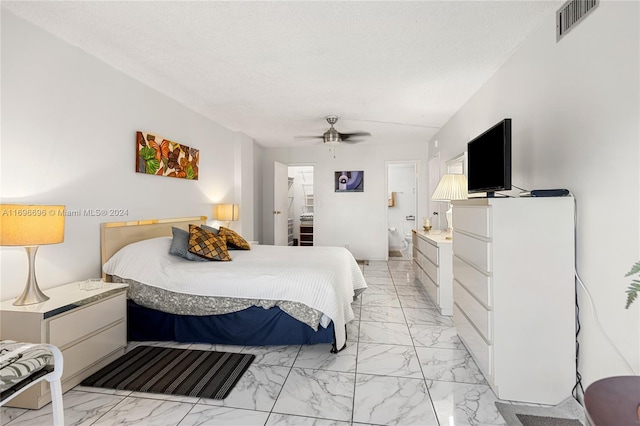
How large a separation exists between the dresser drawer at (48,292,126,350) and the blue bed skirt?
1.02ft

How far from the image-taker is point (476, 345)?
2086mm

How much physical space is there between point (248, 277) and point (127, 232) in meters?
1.41

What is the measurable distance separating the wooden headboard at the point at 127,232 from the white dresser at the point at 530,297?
3.04 m

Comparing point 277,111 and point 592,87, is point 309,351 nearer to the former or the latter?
point 592,87

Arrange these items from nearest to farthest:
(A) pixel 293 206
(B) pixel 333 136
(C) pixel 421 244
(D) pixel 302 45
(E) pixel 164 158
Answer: (D) pixel 302 45
(E) pixel 164 158
(C) pixel 421 244
(B) pixel 333 136
(A) pixel 293 206

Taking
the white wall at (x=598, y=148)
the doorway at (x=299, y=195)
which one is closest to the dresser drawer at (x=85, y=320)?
the white wall at (x=598, y=148)

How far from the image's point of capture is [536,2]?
1.89m

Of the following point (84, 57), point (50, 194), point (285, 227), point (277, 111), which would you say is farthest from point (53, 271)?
point (285, 227)

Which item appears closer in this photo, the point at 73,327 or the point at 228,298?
the point at 73,327

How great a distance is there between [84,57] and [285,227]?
4612mm

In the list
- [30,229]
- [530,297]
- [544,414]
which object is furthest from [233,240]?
[544,414]

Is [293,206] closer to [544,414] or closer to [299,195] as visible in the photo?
[299,195]

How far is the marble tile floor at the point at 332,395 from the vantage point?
5.45ft

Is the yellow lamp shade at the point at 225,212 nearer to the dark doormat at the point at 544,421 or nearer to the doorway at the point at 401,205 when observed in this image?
the dark doormat at the point at 544,421
